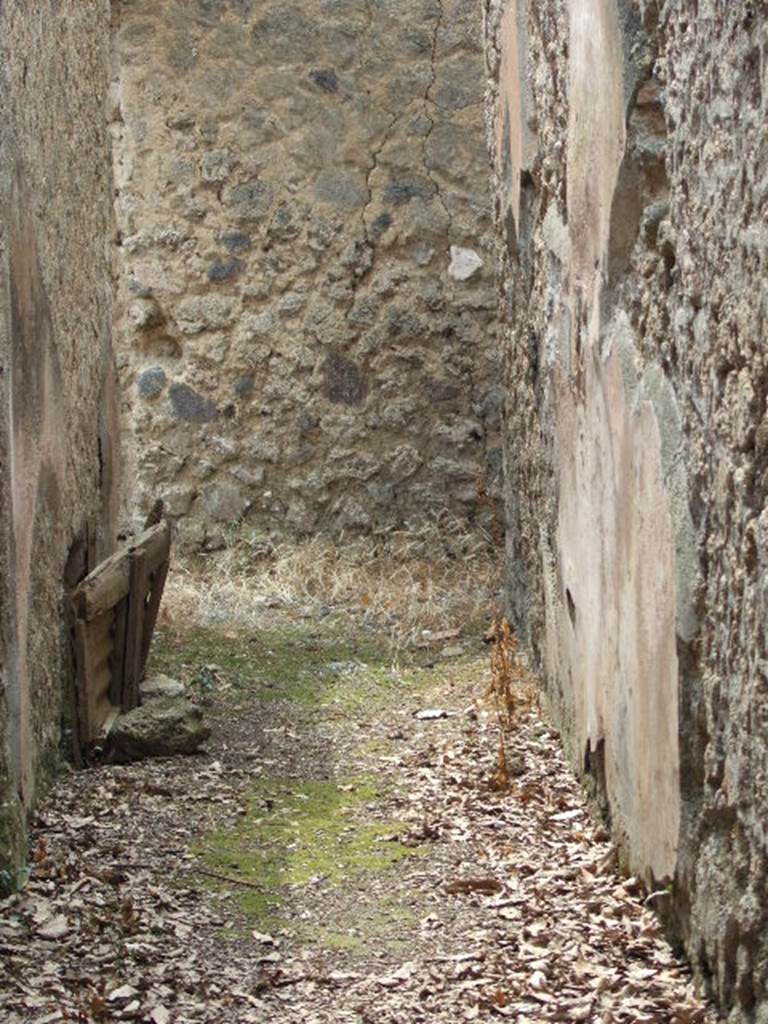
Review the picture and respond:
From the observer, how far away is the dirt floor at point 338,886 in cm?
313

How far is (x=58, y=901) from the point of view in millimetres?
3596

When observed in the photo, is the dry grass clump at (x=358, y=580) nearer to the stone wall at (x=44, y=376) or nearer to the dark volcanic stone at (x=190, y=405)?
the dark volcanic stone at (x=190, y=405)

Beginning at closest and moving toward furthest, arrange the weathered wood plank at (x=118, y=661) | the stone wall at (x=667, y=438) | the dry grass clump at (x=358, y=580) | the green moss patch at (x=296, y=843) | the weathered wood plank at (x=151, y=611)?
the stone wall at (x=667, y=438)
the green moss patch at (x=296, y=843)
the weathered wood plank at (x=118, y=661)
the weathered wood plank at (x=151, y=611)
the dry grass clump at (x=358, y=580)

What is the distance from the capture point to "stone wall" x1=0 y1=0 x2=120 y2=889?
3.91 metres

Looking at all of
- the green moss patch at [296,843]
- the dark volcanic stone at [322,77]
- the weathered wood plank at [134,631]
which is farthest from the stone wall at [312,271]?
the green moss patch at [296,843]

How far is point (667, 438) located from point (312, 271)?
4.46 m

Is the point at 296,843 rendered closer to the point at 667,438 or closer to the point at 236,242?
the point at 667,438

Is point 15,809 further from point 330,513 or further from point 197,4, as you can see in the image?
point 197,4

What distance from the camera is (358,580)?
7.15 meters

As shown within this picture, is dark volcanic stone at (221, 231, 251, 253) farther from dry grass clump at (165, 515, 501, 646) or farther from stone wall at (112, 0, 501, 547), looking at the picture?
dry grass clump at (165, 515, 501, 646)

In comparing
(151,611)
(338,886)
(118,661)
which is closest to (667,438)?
(338,886)

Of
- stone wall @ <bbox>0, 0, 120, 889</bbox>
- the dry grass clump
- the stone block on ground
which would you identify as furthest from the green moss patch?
the dry grass clump

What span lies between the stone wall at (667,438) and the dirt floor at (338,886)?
0.17m

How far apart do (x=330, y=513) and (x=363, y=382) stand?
584 mm
